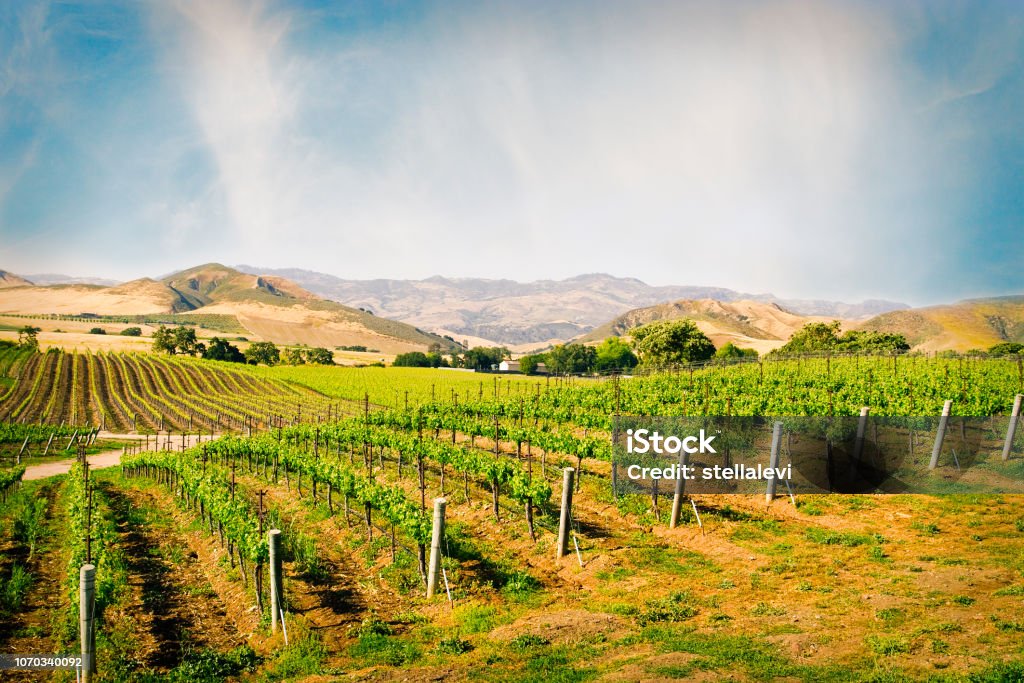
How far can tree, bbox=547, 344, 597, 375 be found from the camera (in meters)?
118

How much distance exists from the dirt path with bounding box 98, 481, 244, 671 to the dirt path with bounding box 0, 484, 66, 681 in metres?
1.29

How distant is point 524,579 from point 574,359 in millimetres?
110310

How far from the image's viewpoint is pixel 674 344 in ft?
268

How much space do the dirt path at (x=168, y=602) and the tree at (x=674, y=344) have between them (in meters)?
70.7

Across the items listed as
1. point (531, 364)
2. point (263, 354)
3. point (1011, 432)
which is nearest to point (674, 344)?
point (531, 364)

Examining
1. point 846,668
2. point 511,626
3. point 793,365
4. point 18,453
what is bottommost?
point 18,453

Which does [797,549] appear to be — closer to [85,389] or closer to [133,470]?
[133,470]

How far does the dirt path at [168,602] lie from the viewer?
9867 mm

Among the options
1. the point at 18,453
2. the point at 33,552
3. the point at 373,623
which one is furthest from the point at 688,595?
the point at 18,453

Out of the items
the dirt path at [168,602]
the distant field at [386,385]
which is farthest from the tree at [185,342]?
the dirt path at [168,602]

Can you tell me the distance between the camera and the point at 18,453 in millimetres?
37938

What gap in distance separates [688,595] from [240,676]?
824 cm

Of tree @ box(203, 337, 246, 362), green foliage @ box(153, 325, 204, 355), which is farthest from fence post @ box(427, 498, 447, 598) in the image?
green foliage @ box(153, 325, 204, 355)

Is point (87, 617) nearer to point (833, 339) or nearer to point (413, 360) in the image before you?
point (833, 339)
